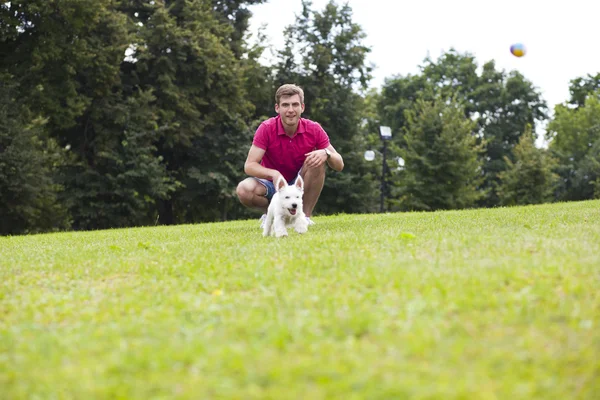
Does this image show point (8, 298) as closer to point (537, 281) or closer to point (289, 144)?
point (537, 281)

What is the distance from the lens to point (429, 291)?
3977 millimetres

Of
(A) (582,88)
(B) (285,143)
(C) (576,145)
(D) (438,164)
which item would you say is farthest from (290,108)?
(A) (582,88)

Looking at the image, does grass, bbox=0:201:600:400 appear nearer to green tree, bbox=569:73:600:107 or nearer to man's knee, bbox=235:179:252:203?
man's knee, bbox=235:179:252:203

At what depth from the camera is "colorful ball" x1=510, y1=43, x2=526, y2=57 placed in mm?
16312

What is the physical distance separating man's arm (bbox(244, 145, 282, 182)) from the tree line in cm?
1496

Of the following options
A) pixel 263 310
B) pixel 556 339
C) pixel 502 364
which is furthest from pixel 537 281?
pixel 263 310

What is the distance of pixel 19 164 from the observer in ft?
72.4

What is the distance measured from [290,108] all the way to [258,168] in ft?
2.88

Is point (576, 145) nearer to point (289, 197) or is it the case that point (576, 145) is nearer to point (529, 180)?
point (529, 180)

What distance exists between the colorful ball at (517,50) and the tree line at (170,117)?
1308 cm

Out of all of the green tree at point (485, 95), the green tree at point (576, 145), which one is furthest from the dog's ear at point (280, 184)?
the green tree at point (576, 145)

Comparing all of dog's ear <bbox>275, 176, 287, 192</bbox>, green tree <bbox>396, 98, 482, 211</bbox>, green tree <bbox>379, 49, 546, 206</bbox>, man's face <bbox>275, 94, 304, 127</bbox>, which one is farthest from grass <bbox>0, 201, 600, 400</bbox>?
green tree <bbox>379, 49, 546, 206</bbox>

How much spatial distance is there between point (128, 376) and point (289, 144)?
6.42m

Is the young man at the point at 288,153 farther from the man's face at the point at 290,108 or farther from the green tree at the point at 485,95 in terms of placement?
the green tree at the point at 485,95
